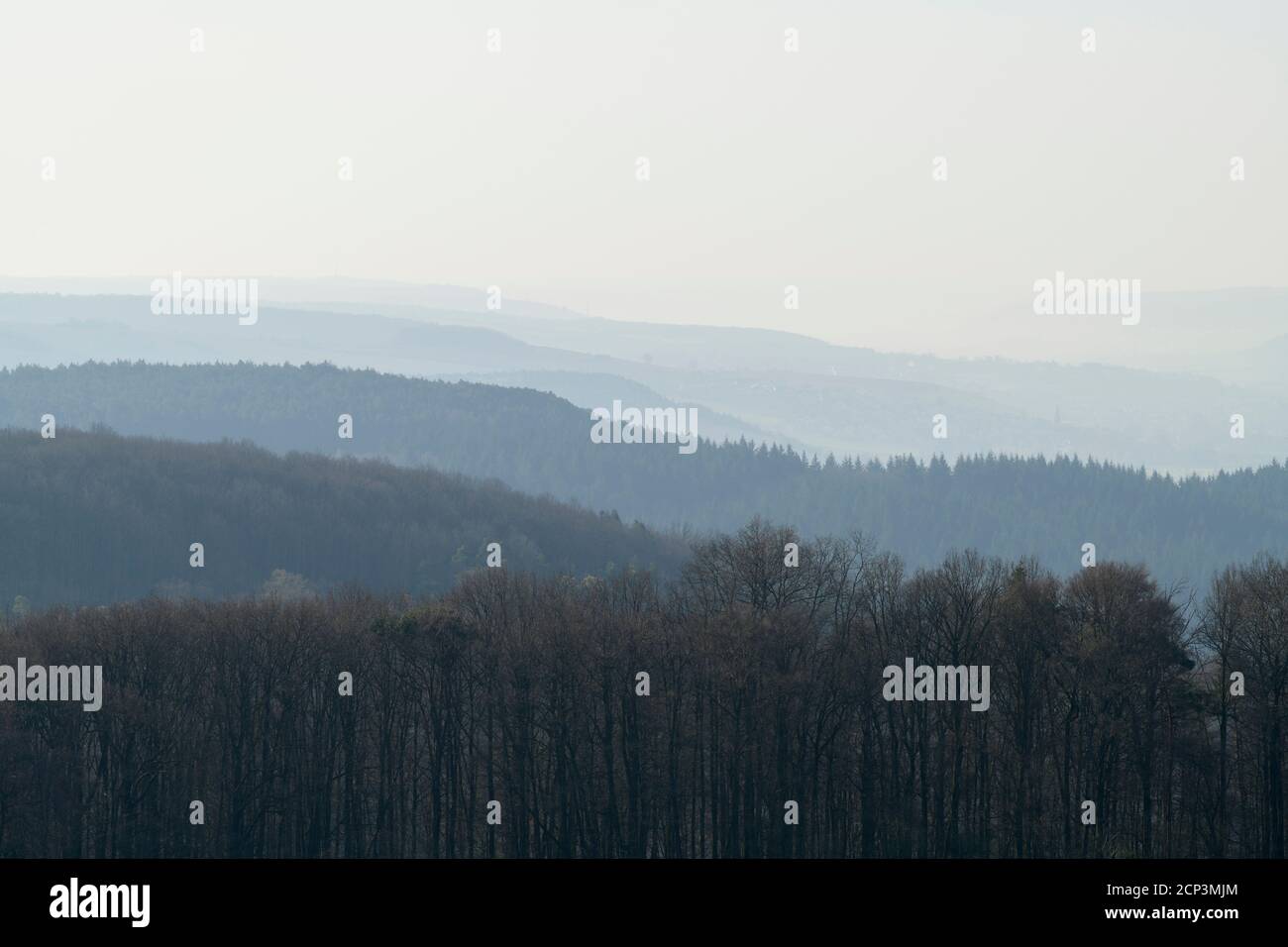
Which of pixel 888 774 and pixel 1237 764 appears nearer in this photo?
pixel 1237 764

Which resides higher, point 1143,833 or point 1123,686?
point 1123,686

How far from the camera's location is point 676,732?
8938 centimetres

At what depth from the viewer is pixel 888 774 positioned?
3666 inches

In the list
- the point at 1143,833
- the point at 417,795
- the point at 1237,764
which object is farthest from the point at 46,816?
the point at 1237,764

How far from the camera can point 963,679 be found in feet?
295

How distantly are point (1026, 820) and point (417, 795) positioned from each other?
1169 inches

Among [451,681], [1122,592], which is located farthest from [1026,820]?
[451,681]

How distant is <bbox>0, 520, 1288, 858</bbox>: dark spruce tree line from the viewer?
84875mm

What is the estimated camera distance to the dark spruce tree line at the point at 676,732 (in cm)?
8488
